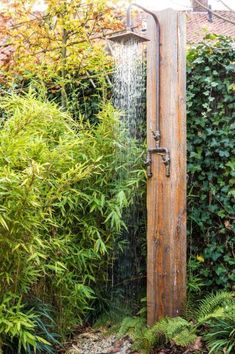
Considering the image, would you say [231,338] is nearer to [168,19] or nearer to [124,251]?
[124,251]

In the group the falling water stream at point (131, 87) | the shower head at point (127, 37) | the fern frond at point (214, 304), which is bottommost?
the fern frond at point (214, 304)

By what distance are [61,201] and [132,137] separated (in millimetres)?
759

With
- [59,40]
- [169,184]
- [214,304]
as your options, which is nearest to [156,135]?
[169,184]

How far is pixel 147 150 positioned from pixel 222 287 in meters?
1.12

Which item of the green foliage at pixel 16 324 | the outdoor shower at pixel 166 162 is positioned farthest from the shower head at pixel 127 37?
the green foliage at pixel 16 324

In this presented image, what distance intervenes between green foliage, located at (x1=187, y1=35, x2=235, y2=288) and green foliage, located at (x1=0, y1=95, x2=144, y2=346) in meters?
0.45

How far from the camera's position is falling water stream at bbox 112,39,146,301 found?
360cm

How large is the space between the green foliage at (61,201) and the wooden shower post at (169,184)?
0.93 feet

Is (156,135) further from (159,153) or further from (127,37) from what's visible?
(127,37)

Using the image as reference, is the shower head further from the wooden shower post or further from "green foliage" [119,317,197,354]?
"green foliage" [119,317,197,354]

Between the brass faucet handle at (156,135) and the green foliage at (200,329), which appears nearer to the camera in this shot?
the green foliage at (200,329)

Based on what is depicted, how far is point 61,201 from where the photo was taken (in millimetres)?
3250

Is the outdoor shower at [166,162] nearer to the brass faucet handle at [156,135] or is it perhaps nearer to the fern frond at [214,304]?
the brass faucet handle at [156,135]

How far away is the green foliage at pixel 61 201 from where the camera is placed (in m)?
2.76
